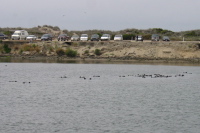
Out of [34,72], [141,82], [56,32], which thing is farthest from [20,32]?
[141,82]

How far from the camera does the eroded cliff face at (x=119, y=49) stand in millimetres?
94375

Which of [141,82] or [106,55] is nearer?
[141,82]

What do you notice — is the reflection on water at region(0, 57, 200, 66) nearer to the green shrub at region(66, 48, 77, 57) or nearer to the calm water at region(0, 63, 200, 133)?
the green shrub at region(66, 48, 77, 57)

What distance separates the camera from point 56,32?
5704 inches

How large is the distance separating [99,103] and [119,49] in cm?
5915

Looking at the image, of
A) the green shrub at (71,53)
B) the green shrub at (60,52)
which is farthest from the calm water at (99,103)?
the green shrub at (60,52)

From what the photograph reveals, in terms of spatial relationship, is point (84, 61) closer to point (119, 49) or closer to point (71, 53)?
point (71, 53)

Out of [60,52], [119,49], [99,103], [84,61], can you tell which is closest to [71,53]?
[60,52]

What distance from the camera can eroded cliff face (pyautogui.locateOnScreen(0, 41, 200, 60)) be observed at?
94375 mm

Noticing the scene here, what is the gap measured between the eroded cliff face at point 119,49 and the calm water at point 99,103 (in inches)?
1253

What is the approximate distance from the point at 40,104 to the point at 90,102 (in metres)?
4.18

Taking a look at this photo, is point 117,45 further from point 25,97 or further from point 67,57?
point 25,97

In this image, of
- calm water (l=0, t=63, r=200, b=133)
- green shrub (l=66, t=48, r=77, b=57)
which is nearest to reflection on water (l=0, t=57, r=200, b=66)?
green shrub (l=66, t=48, r=77, b=57)

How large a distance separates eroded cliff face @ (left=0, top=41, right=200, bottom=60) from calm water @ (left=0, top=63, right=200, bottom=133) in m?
31.8
